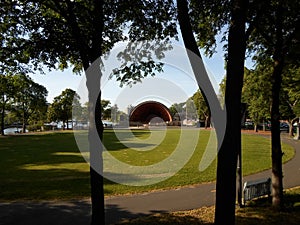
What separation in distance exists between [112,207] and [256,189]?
556 cm

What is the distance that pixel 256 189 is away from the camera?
1141cm

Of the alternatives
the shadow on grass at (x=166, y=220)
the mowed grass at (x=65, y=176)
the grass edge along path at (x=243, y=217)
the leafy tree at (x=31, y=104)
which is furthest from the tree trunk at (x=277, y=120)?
the leafy tree at (x=31, y=104)

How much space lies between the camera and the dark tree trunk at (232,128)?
598 centimetres

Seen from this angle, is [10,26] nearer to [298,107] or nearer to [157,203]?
[157,203]

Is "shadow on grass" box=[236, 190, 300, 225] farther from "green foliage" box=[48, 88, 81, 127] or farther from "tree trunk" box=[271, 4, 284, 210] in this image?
"green foliage" box=[48, 88, 81, 127]

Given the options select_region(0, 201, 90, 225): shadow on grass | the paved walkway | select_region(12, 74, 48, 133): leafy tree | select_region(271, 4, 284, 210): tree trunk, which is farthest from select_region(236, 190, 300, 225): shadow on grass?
select_region(12, 74, 48, 133): leafy tree

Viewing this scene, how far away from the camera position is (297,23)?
9.78m

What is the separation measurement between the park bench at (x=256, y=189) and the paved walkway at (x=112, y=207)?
1.37 metres

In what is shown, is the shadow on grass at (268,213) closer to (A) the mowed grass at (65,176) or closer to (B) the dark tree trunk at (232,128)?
(B) the dark tree trunk at (232,128)

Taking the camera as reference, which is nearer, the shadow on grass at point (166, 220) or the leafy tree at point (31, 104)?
the shadow on grass at point (166, 220)

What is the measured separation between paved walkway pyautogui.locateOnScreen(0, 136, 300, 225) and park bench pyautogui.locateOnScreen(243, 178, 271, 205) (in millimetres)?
1369

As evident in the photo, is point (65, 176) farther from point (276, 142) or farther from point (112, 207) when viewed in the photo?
point (276, 142)

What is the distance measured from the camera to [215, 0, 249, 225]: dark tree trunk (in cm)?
598

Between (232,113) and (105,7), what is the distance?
14.1 feet
